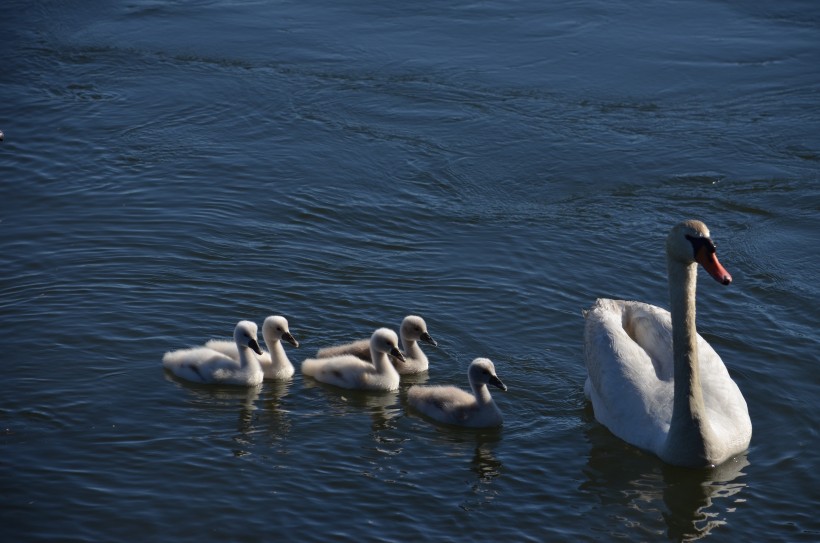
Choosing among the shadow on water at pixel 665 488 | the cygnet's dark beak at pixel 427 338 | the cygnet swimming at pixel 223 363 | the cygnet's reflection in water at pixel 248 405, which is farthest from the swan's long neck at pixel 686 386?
the cygnet swimming at pixel 223 363

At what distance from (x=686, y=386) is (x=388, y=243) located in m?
5.20

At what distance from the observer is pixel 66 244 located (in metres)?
14.1

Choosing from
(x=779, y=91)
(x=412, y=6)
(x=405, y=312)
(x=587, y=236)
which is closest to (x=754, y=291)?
(x=587, y=236)

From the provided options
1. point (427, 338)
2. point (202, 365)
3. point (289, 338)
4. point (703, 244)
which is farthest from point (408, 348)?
point (703, 244)

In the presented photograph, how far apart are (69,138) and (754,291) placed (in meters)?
9.71

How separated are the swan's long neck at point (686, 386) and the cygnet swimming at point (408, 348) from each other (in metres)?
2.49

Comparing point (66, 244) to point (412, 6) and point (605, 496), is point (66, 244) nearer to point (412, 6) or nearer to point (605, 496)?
point (605, 496)

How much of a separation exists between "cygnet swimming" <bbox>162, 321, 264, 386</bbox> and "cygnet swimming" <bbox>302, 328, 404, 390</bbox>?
55cm

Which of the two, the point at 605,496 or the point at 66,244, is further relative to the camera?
the point at 66,244

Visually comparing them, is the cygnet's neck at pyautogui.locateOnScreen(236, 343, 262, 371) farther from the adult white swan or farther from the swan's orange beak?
the swan's orange beak

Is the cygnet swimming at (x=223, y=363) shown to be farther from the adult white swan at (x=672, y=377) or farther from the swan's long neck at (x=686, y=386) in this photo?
the swan's long neck at (x=686, y=386)

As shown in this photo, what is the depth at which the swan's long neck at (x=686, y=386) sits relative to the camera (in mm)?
10133

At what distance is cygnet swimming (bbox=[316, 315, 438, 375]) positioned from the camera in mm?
11719

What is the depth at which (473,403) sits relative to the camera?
35.4 feet
